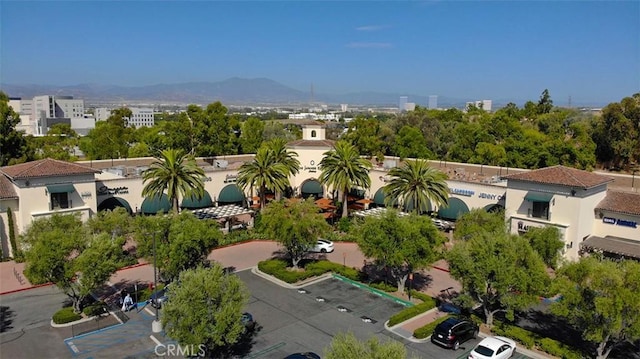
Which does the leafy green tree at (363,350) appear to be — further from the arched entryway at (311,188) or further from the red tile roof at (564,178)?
the arched entryway at (311,188)

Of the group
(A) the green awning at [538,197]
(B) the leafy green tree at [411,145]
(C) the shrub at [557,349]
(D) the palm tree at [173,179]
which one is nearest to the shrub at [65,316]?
(D) the palm tree at [173,179]

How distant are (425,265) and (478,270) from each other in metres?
6.11

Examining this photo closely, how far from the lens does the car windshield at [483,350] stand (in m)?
25.5

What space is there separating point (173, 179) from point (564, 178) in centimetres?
3510

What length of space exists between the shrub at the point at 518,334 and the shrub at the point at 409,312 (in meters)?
4.77

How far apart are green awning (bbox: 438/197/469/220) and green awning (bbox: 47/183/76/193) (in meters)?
36.3

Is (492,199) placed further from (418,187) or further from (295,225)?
(295,225)

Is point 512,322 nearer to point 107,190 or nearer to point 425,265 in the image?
point 425,265

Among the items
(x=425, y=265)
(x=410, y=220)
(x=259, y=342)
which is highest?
(x=410, y=220)

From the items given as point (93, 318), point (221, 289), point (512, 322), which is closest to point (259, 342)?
point (221, 289)

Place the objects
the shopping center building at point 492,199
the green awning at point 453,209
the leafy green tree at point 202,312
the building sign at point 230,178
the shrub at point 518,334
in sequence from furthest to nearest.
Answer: the building sign at point 230,178
the green awning at point 453,209
the shopping center building at point 492,199
the shrub at point 518,334
the leafy green tree at point 202,312

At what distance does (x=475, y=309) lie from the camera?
105ft

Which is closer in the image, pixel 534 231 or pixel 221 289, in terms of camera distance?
pixel 221 289

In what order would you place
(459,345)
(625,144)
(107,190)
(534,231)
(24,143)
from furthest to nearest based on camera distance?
(625,144) → (24,143) → (107,190) → (534,231) → (459,345)
